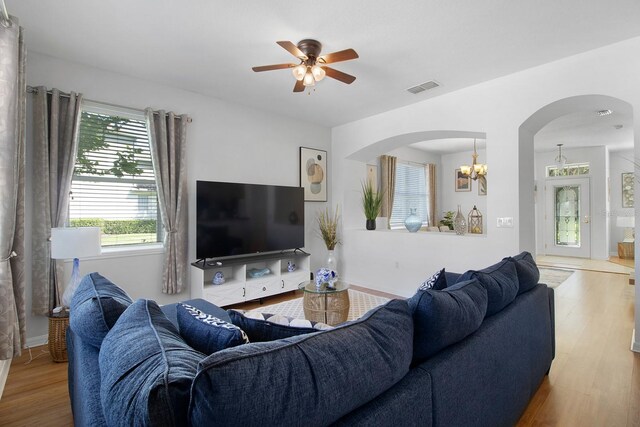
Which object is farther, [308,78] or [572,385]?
[308,78]

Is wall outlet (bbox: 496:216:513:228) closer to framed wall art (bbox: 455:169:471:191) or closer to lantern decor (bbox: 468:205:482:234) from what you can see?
lantern decor (bbox: 468:205:482:234)

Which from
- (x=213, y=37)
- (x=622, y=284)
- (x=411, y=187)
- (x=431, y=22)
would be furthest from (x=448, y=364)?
(x=411, y=187)

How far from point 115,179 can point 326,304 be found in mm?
2697

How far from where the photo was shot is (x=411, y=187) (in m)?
7.80

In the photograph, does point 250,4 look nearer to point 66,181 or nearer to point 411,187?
point 66,181

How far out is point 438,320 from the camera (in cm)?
124

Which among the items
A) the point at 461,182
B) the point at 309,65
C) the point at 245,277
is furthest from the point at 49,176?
the point at 461,182

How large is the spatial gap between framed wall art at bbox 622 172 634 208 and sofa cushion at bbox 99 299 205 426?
10278 millimetres

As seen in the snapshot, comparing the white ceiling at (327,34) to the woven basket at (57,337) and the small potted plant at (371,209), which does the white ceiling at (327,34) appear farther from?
the woven basket at (57,337)

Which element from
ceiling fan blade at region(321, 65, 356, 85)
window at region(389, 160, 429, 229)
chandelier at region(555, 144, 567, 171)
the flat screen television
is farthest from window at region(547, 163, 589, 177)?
ceiling fan blade at region(321, 65, 356, 85)

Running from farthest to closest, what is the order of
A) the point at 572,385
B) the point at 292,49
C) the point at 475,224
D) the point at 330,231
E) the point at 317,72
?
the point at 330,231 → the point at 475,224 → the point at 317,72 → the point at 292,49 → the point at 572,385

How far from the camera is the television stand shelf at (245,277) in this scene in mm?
3867

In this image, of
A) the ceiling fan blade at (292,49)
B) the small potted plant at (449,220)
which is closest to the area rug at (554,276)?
the small potted plant at (449,220)

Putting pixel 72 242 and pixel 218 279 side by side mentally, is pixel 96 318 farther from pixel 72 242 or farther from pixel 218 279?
pixel 218 279
